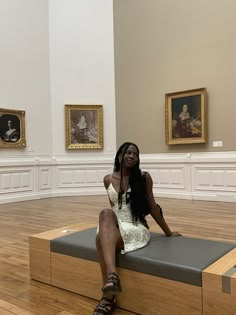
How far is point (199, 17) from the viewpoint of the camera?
32.7ft

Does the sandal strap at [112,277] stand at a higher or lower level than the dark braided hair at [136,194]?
lower

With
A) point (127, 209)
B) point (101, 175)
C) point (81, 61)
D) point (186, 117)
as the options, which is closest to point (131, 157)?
point (127, 209)

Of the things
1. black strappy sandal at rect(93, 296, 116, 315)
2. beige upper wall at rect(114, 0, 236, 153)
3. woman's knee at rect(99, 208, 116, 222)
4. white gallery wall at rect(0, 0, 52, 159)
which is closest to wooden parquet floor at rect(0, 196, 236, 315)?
black strappy sandal at rect(93, 296, 116, 315)

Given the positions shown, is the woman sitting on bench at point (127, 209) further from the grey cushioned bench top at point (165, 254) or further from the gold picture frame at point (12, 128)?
the gold picture frame at point (12, 128)

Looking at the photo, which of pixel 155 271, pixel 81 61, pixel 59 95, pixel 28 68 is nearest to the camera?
pixel 155 271

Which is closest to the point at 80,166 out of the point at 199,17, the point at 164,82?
the point at 164,82

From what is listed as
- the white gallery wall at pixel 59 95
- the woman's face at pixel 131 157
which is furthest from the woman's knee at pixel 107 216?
the white gallery wall at pixel 59 95

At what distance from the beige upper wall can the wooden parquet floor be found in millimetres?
2383

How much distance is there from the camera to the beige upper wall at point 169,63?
9.52 metres

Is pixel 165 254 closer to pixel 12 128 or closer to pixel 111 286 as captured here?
pixel 111 286

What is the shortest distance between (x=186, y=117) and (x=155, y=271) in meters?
8.06

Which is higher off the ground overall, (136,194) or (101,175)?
(136,194)

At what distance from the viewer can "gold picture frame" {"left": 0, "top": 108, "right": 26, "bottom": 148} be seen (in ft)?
33.8

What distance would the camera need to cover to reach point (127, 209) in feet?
10.2
